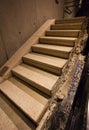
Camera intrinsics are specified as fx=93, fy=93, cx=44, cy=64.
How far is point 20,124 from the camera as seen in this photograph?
1186 mm

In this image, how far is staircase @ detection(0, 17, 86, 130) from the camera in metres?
1.23

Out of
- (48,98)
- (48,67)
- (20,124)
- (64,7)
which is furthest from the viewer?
(64,7)

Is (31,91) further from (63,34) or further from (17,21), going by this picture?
(17,21)

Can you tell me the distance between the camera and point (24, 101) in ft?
4.48

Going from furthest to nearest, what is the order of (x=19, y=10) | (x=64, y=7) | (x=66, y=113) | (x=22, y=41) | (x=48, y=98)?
(x=64, y=7) < (x=22, y=41) < (x=19, y=10) < (x=48, y=98) < (x=66, y=113)

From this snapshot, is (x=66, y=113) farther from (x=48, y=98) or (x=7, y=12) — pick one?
(x=7, y=12)

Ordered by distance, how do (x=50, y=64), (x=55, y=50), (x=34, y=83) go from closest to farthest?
(x=34, y=83) < (x=50, y=64) < (x=55, y=50)

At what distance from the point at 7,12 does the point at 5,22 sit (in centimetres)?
21

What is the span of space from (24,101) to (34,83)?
1.01 ft

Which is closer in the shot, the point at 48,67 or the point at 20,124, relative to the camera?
the point at 20,124

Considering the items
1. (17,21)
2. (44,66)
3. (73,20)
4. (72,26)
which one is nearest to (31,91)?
(44,66)

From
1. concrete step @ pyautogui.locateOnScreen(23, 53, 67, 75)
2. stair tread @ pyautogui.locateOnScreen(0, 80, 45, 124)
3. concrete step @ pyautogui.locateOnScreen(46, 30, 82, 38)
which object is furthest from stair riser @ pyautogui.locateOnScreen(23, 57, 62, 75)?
concrete step @ pyautogui.locateOnScreen(46, 30, 82, 38)

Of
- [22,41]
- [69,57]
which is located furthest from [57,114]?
[22,41]

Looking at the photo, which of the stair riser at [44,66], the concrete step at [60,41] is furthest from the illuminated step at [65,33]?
the stair riser at [44,66]
